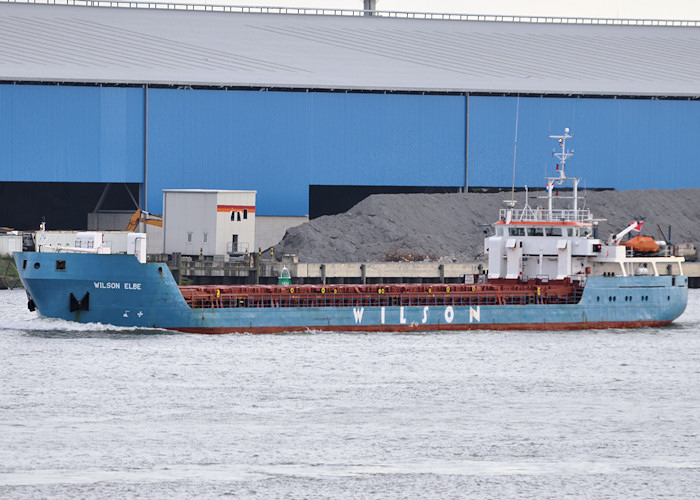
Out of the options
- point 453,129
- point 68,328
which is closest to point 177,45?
point 453,129

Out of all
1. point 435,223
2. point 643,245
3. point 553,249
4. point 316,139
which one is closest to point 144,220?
point 316,139

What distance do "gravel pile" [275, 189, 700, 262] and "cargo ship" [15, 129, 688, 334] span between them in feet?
68.3

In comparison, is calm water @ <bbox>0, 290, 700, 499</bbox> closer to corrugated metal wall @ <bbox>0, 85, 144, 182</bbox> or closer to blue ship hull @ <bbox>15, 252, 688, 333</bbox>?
blue ship hull @ <bbox>15, 252, 688, 333</bbox>

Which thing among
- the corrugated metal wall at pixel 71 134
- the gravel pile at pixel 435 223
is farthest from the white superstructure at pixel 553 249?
the corrugated metal wall at pixel 71 134

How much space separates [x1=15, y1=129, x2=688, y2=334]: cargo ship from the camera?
44.6 m

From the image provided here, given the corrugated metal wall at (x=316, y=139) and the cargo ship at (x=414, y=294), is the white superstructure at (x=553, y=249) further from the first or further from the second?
the corrugated metal wall at (x=316, y=139)

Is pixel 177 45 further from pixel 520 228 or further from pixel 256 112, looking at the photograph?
pixel 520 228

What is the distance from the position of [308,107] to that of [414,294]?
32.0 metres

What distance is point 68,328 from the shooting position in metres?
45.1

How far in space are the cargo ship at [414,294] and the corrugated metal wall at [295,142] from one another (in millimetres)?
27310

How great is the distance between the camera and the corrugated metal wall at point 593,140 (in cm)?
8138

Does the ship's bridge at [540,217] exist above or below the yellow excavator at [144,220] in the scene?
below

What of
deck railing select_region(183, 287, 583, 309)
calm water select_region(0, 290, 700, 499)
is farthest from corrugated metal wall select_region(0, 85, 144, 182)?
deck railing select_region(183, 287, 583, 309)

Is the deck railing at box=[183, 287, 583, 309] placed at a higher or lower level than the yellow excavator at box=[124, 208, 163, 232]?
lower
